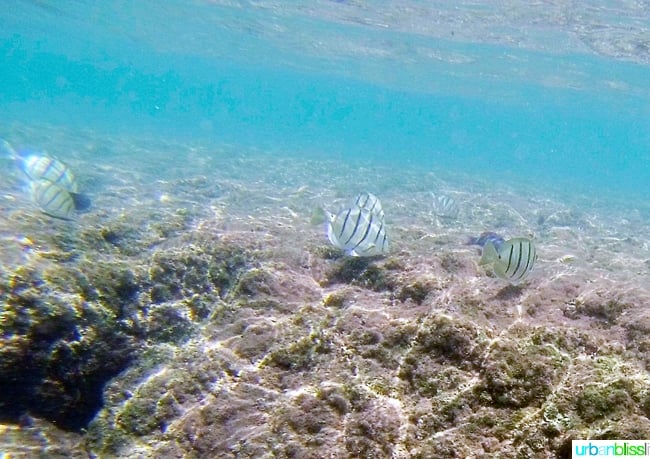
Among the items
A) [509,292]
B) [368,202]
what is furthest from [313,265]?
[509,292]

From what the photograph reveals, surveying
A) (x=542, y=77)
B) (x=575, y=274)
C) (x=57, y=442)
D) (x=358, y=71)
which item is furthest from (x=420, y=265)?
(x=358, y=71)

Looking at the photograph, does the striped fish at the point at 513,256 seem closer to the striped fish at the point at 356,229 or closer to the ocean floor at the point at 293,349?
the ocean floor at the point at 293,349

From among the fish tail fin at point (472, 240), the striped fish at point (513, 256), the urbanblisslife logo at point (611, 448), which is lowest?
the fish tail fin at point (472, 240)

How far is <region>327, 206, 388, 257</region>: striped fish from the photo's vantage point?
403 centimetres

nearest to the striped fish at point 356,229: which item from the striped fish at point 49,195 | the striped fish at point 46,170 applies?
the striped fish at point 49,195

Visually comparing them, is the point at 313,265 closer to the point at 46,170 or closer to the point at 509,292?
the point at 509,292

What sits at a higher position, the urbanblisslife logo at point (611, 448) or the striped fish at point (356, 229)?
the striped fish at point (356, 229)

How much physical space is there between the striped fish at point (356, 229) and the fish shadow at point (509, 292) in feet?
3.84

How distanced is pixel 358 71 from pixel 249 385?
49750mm

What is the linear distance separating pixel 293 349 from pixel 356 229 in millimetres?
1201

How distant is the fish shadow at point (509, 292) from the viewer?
3990 millimetres

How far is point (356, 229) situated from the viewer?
4.04m

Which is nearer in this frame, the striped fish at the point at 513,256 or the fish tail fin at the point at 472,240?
the striped fish at the point at 513,256

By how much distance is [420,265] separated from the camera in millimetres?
4801
